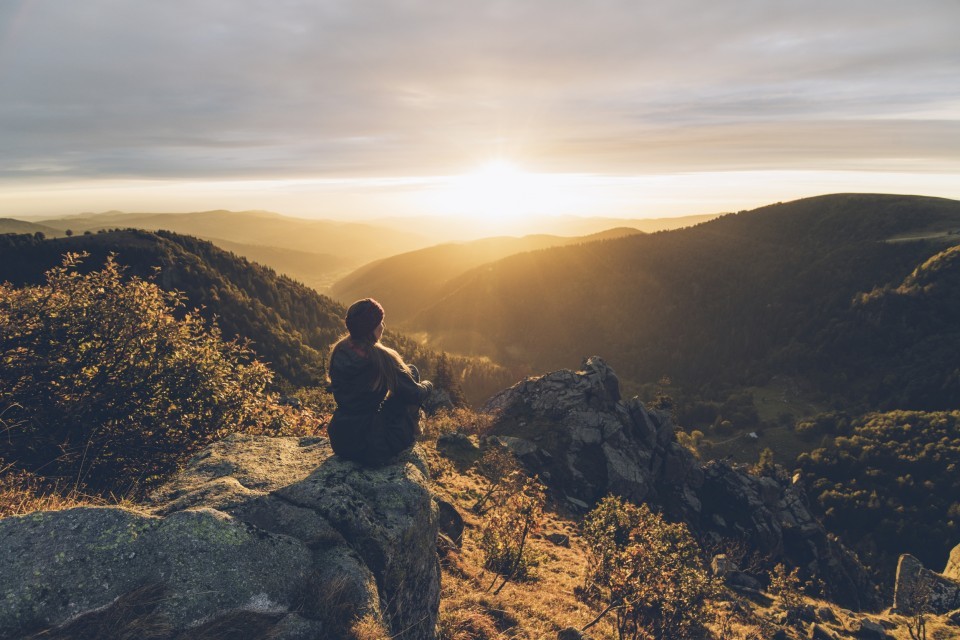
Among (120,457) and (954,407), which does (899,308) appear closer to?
(954,407)

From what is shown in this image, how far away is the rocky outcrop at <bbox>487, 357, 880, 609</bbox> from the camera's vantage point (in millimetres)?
26562

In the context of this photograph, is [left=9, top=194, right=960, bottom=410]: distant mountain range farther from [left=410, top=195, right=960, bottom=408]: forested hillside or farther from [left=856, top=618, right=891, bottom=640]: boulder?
[left=856, top=618, right=891, bottom=640]: boulder

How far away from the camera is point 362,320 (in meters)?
7.15

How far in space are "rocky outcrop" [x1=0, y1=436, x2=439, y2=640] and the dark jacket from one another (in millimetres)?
333

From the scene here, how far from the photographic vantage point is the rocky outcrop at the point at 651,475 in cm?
2656

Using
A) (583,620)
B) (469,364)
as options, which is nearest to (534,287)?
(469,364)

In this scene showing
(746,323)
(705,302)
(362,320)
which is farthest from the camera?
(705,302)

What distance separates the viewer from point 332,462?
24.9 ft

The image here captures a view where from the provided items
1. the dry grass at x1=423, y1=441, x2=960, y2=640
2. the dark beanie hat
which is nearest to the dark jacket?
the dark beanie hat

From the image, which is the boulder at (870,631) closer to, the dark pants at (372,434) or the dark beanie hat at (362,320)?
the dark pants at (372,434)

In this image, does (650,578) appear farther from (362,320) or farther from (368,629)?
(362,320)

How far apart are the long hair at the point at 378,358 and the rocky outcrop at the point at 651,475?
66.0 feet

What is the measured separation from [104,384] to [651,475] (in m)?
29.5

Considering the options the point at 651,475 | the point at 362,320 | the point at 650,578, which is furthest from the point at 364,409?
the point at 651,475
